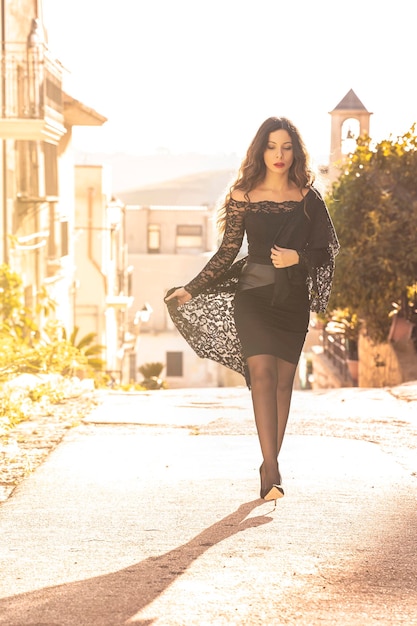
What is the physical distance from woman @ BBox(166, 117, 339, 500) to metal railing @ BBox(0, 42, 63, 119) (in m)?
11.9

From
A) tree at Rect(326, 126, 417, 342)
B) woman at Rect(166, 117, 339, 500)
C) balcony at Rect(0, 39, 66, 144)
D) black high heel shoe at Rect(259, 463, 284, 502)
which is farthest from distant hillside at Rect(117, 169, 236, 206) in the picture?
black high heel shoe at Rect(259, 463, 284, 502)

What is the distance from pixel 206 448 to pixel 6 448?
4.39 feet

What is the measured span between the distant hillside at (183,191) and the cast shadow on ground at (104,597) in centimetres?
6302

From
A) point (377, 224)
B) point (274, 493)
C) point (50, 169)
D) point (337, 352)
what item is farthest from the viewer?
point (337, 352)

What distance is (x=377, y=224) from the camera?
17.4 meters

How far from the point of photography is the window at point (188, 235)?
5241 centimetres

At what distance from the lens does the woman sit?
5.41 m

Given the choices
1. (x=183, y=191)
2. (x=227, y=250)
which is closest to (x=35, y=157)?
(x=227, y=250)

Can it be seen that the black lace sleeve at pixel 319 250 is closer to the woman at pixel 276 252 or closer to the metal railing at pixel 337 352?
the woman at pixel 276 252

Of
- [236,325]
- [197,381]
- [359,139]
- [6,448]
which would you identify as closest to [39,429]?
[6,448]

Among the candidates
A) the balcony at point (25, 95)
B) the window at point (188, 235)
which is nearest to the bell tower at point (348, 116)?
the balcony at point (25, 95)

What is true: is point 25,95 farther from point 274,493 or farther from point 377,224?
point 274,493

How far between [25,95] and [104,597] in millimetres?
14512

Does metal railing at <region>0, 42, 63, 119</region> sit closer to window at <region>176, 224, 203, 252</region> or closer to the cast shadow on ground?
the cast shadow on ground
